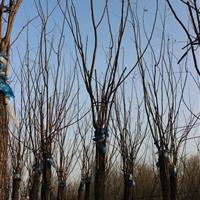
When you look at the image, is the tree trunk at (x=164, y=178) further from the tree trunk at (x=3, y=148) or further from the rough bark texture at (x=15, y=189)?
the rough bark texture at (x=15, y=189)

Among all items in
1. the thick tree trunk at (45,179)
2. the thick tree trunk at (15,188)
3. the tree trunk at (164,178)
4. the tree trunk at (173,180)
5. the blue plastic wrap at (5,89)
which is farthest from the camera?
the thick tree trunk at (15,188)

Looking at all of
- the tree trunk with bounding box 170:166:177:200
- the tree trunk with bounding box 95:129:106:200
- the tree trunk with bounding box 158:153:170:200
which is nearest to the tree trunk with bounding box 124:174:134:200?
the tree trunk with bounding box 170:166:177:200

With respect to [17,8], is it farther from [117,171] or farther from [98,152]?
[117,171]

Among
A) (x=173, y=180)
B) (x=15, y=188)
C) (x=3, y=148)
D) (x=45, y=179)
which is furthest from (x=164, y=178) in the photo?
(x=15, y=188)

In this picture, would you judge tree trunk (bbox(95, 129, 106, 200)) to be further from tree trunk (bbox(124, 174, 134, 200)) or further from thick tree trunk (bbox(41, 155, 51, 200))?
tree trunk (bbox(124, 174, 134, 200))

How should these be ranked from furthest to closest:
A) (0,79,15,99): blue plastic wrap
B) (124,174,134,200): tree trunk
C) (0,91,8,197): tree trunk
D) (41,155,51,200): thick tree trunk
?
(124,174,134,200): tree trunk < (41,155,51,200): thick tree trunk < (0,79,15,99): blue plastic wrap < (0,91,8,197): tree trunk

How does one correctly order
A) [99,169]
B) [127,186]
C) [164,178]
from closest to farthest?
[99,169], [164,178], [127,186]

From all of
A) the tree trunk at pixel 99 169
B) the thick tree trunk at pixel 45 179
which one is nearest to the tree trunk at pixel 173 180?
the thick tree trunk at pixel 45 179

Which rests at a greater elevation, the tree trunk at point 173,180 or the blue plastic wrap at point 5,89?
the blue plastic wrap at point 5,89

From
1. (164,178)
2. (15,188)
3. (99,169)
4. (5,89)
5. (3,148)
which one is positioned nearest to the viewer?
(3,148)

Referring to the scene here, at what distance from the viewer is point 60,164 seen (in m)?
6.75

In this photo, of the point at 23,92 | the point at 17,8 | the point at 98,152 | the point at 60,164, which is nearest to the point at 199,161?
the point at 60,164

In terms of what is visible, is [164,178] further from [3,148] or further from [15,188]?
[15,188]

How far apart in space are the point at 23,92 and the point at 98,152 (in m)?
2.38
